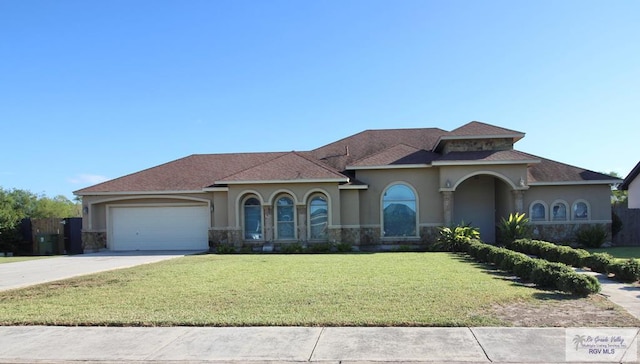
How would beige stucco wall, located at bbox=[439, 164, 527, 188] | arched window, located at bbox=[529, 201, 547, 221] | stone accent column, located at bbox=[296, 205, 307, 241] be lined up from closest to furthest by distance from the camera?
1. beige stucco wall, located at bbox=[439, 164, 527, 188]
2. stone accent column, located at bbox=[296, 205, 307, 241]
3. arched window, located at bbox=[529, 201, 547, 221]

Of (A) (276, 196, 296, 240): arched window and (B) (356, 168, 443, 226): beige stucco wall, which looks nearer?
(B) (356, 168, 443, 226): beige stucco wall

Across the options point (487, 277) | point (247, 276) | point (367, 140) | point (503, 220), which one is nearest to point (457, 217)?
point (503, 220)

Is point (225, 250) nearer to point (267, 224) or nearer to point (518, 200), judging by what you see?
point (267, 224)

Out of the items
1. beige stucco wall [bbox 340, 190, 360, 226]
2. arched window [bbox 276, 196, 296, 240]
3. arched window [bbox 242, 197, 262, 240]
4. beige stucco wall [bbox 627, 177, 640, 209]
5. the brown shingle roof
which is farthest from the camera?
beige stucco wall [bbox 627, 177, 640, 209]

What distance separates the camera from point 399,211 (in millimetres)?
23875

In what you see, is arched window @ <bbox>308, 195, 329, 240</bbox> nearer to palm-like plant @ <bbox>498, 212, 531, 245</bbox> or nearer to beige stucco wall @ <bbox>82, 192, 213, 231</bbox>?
beige stucco wall @ <bbox>82, 192, 213, 231</bbox>

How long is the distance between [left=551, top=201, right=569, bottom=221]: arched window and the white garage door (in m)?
17.7

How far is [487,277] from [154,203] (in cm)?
1898

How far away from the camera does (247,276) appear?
12945mm

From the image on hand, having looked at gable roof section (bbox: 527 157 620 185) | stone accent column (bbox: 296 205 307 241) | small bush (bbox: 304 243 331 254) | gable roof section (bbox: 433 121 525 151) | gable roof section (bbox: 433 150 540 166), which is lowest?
small bush (bbox: 304 243 331 254)

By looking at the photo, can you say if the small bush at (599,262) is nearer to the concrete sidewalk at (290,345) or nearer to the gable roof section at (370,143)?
the concrete sidewalk at (290,345)

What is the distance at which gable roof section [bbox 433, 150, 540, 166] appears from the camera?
22.4 metres

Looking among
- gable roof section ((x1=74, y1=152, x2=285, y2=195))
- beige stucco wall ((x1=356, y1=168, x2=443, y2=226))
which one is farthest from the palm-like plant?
gable roof section ((x1=74, y1=152, x2=285, y2=195))

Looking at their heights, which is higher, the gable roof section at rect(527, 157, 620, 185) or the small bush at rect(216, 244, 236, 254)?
the gable roof section at rect(527, 157, 620, 185)
